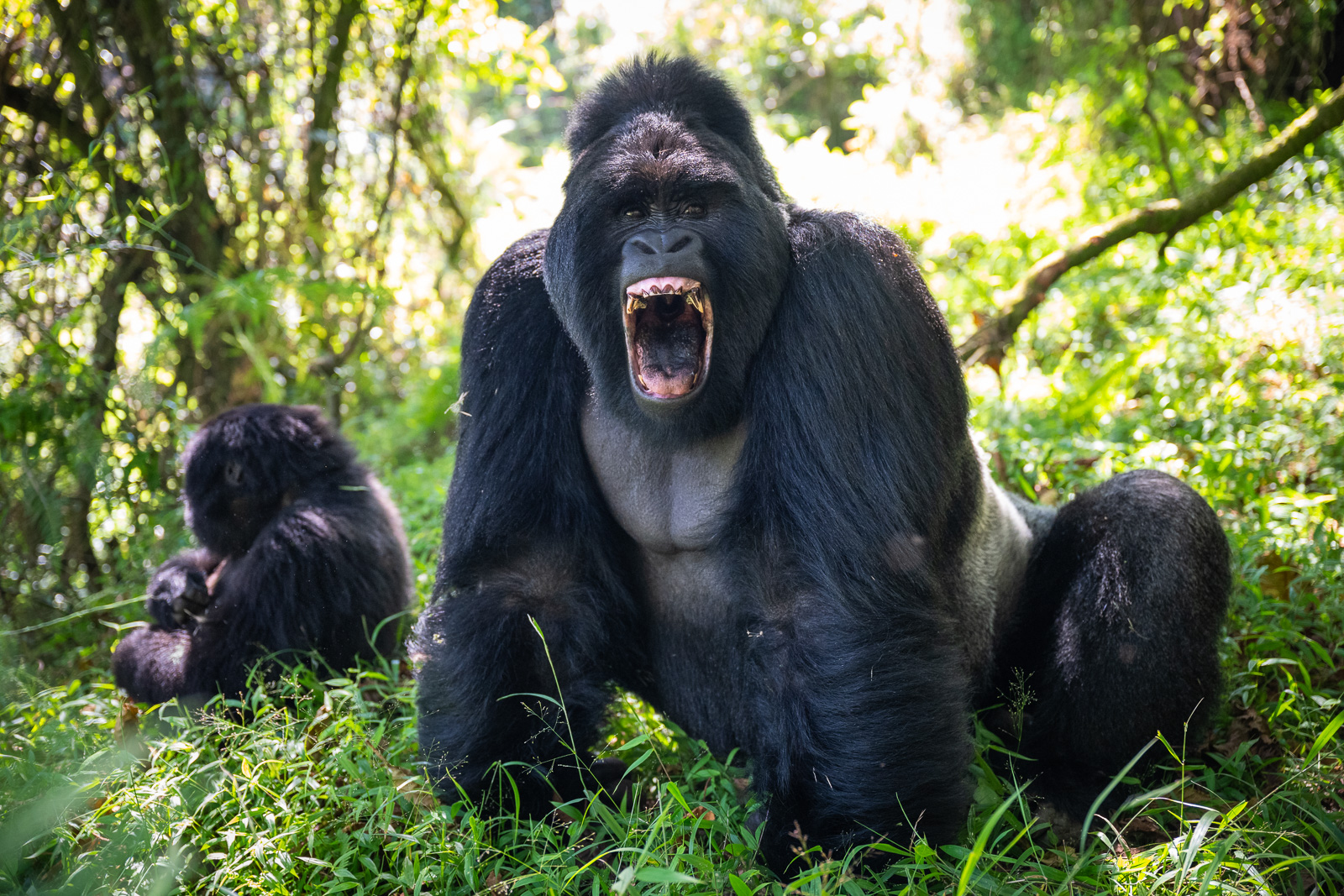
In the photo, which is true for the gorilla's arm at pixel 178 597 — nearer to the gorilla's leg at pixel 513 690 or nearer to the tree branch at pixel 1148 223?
the gorilla's leg at pixel 513 690

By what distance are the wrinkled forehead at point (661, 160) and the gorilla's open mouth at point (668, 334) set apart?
0.97ft

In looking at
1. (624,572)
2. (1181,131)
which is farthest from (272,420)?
(1181,131)

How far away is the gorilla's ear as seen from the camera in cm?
284

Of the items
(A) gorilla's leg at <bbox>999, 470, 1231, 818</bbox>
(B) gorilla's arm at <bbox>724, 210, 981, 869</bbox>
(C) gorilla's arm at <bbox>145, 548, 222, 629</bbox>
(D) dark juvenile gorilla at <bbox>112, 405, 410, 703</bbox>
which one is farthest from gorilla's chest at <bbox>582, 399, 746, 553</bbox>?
(C) gorilla's arm at <bbox>145, 548, 222, 629</bbox>

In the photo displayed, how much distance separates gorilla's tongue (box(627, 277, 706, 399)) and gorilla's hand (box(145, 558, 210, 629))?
7.72ft

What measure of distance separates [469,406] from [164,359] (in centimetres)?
376

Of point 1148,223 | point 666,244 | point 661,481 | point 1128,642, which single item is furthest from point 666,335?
point 1148,223

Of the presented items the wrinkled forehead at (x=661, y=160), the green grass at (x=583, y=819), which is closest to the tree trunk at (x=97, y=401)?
the green grass at (x=583, y=819)

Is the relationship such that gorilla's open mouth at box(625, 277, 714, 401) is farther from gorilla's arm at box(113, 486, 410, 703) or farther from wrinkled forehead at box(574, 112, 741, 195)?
gorilla's arm at box(113, 486, 410, 703)

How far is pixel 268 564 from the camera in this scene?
11.7 ft

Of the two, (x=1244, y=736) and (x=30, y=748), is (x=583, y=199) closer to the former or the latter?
(x=30, y=748)

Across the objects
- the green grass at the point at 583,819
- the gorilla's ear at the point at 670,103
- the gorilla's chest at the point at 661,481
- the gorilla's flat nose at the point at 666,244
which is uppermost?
the gorilla's ear at the point at 670,103

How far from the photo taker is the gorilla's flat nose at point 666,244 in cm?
250

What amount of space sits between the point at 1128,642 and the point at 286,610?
9.38ft
